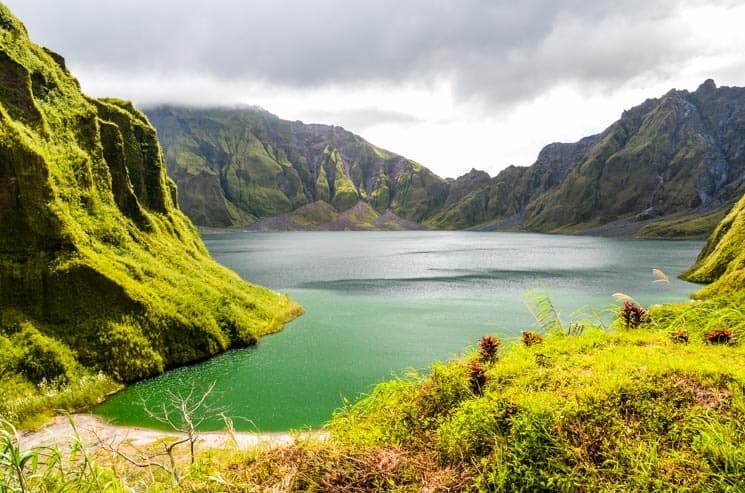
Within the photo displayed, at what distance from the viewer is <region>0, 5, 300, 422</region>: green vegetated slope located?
2589cm

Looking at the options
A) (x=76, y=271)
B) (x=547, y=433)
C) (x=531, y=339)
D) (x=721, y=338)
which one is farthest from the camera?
(x=76, y=271)

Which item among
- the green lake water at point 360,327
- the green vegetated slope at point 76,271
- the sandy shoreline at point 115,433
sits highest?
the green vegetated slope at point 76,271

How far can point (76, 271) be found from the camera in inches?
1174

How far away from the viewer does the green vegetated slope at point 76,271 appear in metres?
25.9

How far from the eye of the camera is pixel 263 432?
74.9 feet

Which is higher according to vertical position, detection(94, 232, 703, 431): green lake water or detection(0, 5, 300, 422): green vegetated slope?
detection(0, 5, 300, 422): green vegetated slope

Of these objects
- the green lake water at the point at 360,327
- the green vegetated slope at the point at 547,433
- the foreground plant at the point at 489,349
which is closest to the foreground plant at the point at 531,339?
the green lake water at the point at 360,327

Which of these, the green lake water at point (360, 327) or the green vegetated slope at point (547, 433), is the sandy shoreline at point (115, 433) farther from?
the green vegetated slope at point (547, 433)

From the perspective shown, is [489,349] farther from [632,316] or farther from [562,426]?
[632,316]

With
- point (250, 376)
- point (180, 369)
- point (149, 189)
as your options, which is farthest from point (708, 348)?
point (149, 189)

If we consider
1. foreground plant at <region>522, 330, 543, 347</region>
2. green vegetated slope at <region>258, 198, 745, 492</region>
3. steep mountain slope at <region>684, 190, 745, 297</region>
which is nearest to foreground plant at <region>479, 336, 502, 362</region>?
green vegetated slope at <region>258, 198, 745, 492</region>

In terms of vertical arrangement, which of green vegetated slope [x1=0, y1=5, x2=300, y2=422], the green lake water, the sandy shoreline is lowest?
the green lake water

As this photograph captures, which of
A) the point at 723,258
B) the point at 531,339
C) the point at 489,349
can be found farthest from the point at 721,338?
the point at 723,258

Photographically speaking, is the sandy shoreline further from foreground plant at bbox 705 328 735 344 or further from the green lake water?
foreground plant at bbox 705 328 735 344
